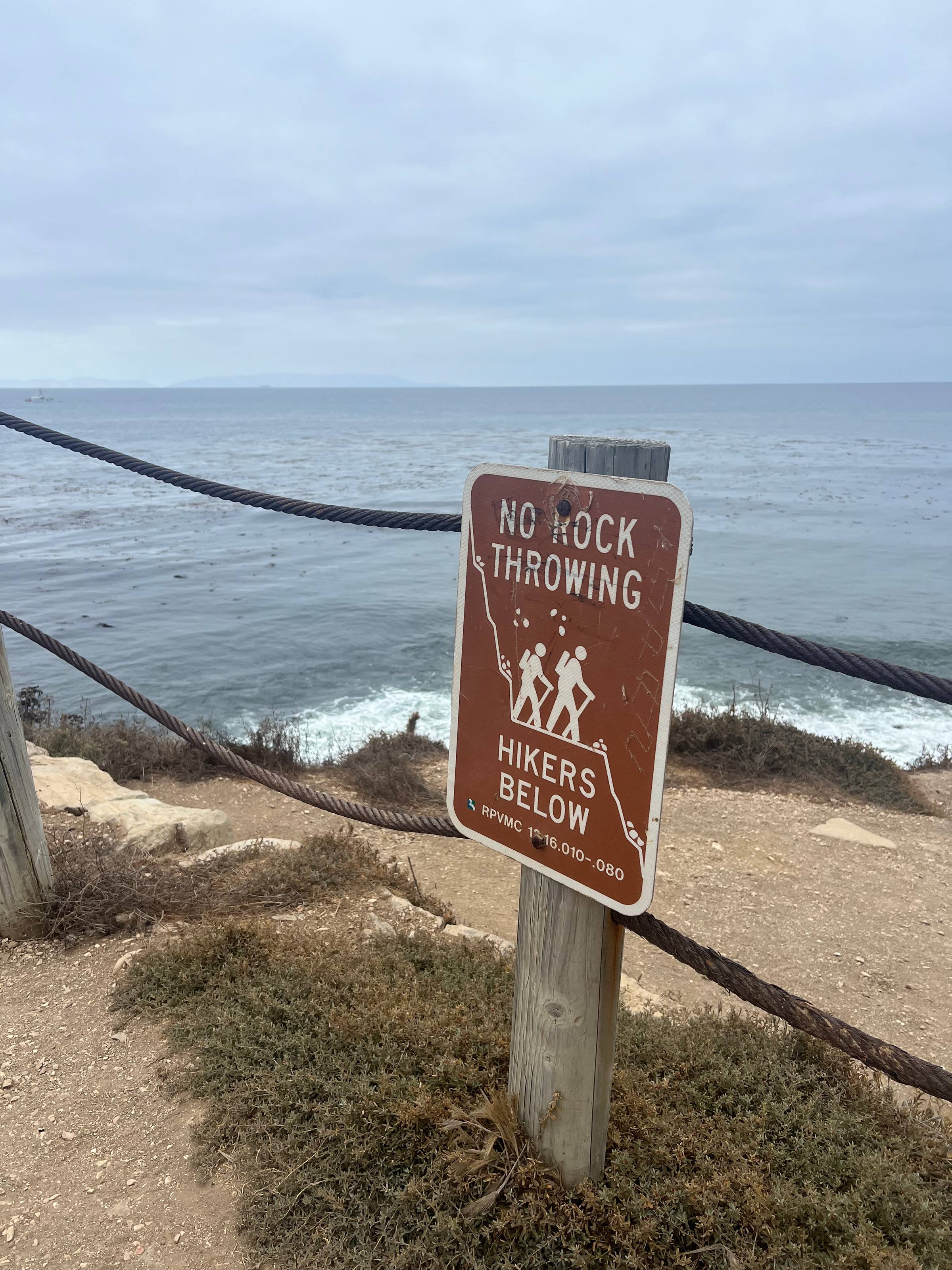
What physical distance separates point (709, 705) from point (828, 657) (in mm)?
11711

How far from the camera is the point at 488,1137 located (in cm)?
217

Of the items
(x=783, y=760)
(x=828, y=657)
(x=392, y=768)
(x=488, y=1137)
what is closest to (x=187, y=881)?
(x=488, y=1137)

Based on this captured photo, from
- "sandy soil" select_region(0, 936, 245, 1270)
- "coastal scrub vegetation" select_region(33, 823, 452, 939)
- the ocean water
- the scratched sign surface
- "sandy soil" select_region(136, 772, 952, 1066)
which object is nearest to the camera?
the scratched sign surface

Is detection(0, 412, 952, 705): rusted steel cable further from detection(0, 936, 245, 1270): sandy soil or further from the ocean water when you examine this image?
the ocean water

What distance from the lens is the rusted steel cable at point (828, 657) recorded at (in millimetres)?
1379

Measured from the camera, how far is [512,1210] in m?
2.01

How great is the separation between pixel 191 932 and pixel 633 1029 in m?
1.81

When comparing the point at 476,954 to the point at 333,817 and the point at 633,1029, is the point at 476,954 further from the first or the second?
the point at 333,817

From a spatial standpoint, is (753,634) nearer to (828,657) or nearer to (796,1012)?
(828,657)

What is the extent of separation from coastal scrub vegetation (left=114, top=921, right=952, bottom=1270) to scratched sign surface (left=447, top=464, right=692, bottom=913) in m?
0.90

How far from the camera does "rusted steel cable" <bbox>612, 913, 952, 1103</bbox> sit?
1.58 meters

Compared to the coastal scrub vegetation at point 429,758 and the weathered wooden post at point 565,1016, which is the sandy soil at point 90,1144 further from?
the coastal scrub vegetation at point 429,758

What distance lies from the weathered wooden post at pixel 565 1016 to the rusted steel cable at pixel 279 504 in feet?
1.25

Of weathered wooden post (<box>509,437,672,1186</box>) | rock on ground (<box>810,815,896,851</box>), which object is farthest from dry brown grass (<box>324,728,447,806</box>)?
weathered wooden post (<box>509,437,672,1186</box>)
